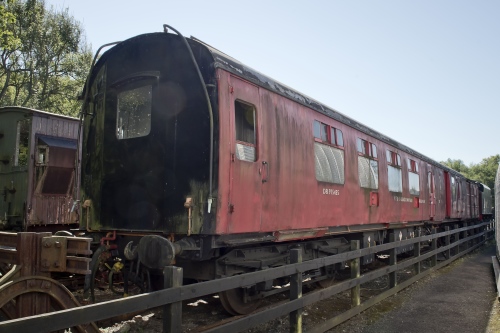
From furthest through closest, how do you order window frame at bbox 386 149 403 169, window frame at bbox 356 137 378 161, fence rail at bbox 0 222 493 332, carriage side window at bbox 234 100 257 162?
1. window frame at bbox 386 149 403 169
2. window frame at bbox 356 137 378 161
3. carriage side window at bbox 234 100 257 162
4. fence rail at bbox 0 222 493 332

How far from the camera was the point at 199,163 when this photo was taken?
15.7ft

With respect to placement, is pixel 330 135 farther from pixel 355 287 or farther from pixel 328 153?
pixel 355 287

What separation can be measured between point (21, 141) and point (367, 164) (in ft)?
25.4

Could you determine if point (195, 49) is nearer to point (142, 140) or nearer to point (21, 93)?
point (142, 140)

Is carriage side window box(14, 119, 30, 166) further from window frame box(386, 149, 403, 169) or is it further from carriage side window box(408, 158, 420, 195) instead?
carriage side window box(408, 158, 420, 195)

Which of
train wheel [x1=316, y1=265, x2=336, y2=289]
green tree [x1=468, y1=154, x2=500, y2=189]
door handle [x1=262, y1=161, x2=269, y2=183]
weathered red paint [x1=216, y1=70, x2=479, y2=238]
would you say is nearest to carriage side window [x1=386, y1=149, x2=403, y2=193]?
weathered red paint [x1=216, y1=70, x2=479, y2=238]

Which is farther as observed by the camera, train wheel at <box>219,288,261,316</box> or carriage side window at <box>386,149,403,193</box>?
carriage side window at <box>386,149,403,193</box>

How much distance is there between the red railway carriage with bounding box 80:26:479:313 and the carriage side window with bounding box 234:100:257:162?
0.01 m

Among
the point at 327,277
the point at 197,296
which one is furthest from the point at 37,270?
the point at 327,277

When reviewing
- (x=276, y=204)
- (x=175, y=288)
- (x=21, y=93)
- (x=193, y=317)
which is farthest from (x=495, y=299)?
(x=21, y=93)

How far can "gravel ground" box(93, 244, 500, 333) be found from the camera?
5.39 m

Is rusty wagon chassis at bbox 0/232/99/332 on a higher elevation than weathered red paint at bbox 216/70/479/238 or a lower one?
lower

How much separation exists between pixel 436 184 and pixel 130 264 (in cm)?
1304

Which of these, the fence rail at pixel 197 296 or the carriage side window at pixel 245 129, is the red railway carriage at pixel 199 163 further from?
the fence rail at pixel 197 296
